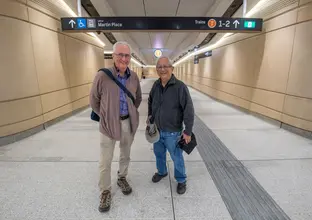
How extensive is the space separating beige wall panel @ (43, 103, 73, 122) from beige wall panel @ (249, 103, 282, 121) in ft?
18.9

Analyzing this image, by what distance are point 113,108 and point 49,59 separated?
12.8ft

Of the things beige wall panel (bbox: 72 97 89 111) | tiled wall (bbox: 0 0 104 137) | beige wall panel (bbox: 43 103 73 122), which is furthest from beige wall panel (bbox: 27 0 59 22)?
beige wall panel (bbox: 72 97 89 111)

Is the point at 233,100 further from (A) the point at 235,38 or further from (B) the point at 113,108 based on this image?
(B) the point at 113,108

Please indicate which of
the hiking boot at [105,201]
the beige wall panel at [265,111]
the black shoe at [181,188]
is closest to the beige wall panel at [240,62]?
the beige wall panel at [265,111]

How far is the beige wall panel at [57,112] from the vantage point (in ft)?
15.0

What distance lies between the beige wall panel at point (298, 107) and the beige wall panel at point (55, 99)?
5.81 metres

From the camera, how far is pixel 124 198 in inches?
79.8

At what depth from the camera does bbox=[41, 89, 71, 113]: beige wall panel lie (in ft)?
14.9

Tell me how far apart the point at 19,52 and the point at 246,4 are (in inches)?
234

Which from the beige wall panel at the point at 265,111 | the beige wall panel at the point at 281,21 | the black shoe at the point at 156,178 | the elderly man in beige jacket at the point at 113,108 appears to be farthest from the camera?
the beige wall panel at the point at 265,111

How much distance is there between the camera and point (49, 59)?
469 cm

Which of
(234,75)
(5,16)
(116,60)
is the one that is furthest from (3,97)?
(234,75)

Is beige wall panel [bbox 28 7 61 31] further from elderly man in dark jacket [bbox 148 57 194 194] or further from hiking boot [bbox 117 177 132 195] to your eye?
hiking boot [bbox 117 177 132 195]

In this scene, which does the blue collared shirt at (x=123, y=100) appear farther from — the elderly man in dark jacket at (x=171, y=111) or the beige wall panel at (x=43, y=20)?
the beige wall panel at (x=43, y=20)
